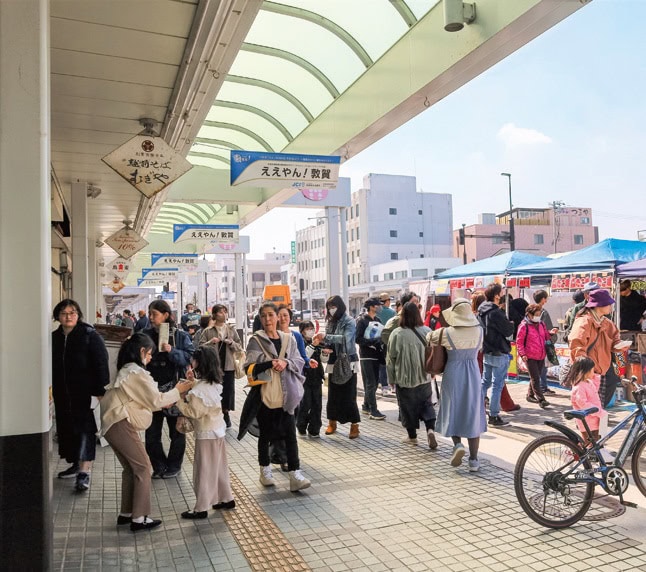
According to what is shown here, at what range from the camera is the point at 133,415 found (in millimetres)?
4254

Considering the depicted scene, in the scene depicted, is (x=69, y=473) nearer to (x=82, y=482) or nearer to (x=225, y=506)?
(x=82, y=482)

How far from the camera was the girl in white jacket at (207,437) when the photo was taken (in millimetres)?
4539

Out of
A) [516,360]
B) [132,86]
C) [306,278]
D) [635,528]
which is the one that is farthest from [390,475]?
[306,278]

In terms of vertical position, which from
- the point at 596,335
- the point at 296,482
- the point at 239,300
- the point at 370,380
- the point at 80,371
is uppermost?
the point at 239,300

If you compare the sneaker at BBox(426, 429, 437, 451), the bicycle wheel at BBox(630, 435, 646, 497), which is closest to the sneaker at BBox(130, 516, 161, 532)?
the sneaker at BBox(426, 429, 437, 451)

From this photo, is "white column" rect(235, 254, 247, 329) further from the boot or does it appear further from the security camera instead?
the security camera

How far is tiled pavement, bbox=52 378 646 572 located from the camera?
3.73 meters

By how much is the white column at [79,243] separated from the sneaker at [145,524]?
221 inches

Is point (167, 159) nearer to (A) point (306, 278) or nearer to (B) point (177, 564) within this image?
(B) point (177, 564)

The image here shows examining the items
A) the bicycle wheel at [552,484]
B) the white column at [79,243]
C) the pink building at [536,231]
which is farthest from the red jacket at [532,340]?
the pink building at [536,231]

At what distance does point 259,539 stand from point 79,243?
662 centimetres

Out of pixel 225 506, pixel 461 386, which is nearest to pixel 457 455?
pixel 461 386

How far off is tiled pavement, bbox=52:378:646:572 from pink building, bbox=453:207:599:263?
52.5 m

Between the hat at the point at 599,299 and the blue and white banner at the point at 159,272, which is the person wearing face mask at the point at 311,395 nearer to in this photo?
the hat at the point at 599,299
